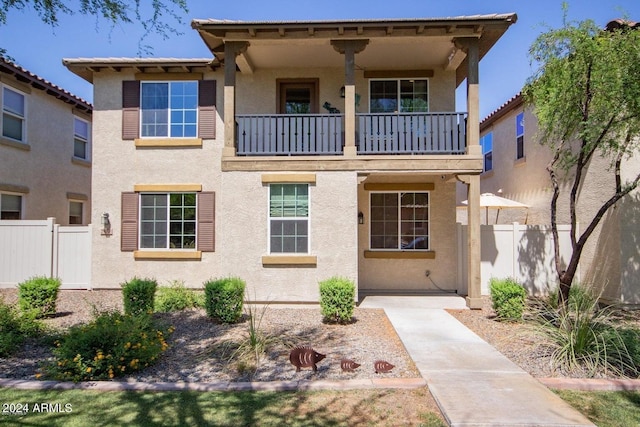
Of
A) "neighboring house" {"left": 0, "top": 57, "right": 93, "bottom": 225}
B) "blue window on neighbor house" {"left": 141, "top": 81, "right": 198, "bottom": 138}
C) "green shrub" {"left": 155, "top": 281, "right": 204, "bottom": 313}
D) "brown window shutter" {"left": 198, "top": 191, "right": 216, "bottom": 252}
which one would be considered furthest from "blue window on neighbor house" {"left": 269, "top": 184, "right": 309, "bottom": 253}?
"neighboring house" {"left": 0, "top": 57, "right": 93, "bottom": 225}

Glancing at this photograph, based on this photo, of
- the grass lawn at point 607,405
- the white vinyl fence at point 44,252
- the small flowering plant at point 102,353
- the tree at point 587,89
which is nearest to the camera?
the grass lawn at point 607,405

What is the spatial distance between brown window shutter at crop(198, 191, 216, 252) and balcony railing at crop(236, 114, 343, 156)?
Answer: 2125 mm

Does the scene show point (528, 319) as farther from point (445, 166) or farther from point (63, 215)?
point (63, 215)

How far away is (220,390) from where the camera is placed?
5305 millimetres

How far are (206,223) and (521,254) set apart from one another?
909 centimetres

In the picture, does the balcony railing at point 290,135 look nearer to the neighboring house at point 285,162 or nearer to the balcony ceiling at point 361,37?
the neighboring house at point 285,162

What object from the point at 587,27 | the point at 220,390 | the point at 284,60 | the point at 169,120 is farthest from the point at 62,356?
the point at 587,27

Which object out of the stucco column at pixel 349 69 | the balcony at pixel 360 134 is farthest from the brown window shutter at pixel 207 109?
the stucco column at pixel 349 69

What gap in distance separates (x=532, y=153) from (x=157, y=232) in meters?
12.6

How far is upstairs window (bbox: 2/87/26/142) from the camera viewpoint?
1317 centimetres

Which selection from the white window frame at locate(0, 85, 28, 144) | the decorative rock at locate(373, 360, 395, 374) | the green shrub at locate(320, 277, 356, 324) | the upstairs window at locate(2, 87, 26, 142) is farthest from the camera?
the upstairs window at locate(2, 87, 26, 142)

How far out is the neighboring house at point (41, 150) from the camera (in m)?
13.2

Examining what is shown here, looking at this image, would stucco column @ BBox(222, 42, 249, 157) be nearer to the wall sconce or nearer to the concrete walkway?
the wall sconce

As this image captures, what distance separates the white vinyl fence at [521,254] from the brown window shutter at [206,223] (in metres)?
7.29
